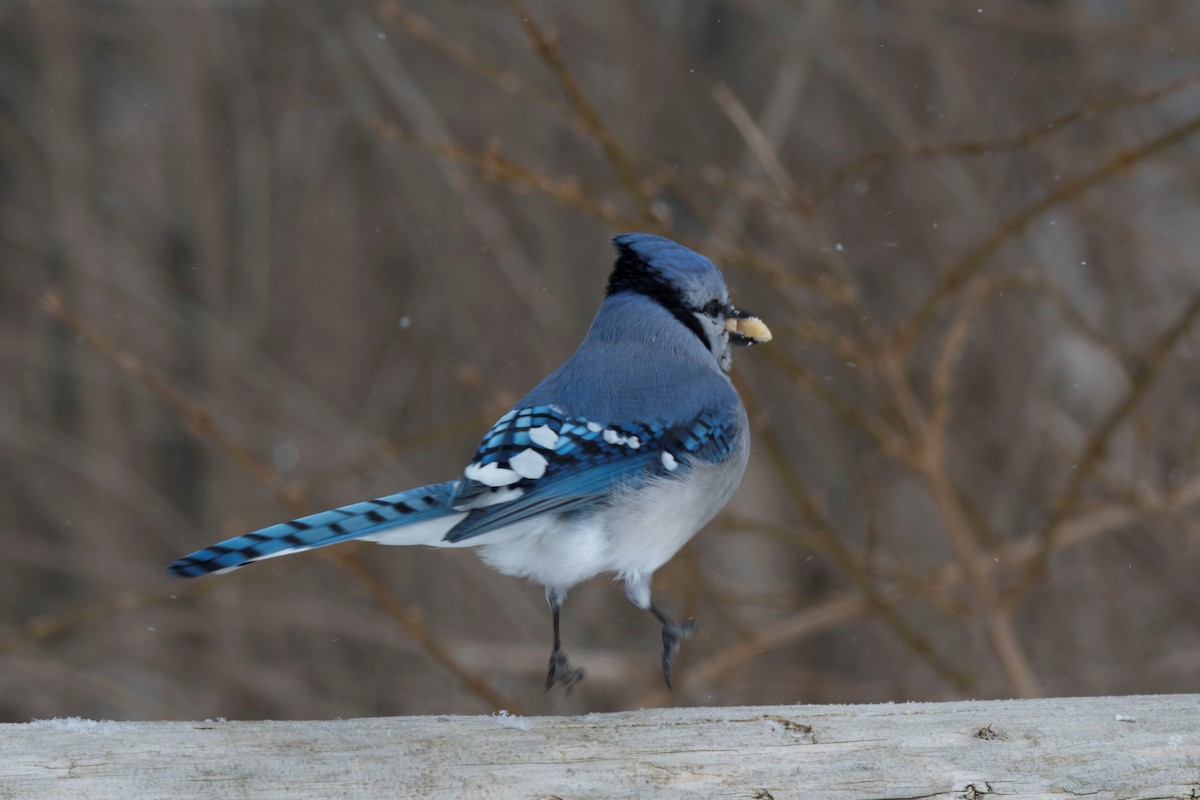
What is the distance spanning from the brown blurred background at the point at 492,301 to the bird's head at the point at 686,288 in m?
1.59

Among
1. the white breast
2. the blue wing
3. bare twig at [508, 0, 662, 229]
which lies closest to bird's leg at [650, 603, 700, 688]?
the white breast

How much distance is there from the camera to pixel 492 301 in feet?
Answer: 18.4

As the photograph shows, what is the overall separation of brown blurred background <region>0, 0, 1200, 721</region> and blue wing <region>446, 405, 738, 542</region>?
5.47 feet

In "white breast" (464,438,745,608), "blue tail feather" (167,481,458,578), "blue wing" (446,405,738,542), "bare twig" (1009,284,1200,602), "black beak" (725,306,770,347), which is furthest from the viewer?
"bare twig" (1009,284,1200,602)

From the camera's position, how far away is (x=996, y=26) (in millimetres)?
4902

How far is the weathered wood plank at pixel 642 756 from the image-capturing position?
1854mm

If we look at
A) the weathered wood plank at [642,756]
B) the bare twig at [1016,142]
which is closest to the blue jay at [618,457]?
the weathered wood plank at [642,756]

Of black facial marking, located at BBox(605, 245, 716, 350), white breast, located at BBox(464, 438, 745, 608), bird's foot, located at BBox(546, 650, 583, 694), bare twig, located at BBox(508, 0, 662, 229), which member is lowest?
bird's foot, located at BBox(546, 650, 583, 694)

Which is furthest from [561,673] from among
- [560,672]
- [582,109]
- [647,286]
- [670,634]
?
[582,109]

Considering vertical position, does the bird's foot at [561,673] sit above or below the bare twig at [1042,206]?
below

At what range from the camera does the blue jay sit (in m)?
2.16

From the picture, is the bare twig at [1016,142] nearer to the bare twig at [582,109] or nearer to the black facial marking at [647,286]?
the bare twig at [582,109]

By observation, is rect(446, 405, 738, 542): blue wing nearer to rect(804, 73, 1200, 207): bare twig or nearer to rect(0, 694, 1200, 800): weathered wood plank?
rect(0, 694, 1200, 800): weathered wood plank

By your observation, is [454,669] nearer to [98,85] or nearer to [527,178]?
[527,178]
